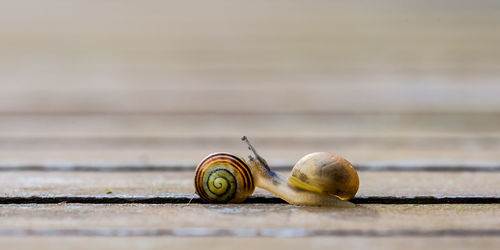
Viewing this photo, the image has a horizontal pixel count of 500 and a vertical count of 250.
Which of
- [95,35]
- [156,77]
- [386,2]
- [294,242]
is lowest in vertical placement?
[294,242]

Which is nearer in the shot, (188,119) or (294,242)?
(294,242)

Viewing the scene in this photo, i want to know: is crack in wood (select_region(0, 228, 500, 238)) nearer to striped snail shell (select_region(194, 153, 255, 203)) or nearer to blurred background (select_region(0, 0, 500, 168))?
striped snail shell (select_region(194, 153, 255, 203))

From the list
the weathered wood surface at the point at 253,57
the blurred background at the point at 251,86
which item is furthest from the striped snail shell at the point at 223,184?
the weathered wood surface at the point at 253,57

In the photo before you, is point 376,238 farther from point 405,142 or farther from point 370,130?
point 370,130

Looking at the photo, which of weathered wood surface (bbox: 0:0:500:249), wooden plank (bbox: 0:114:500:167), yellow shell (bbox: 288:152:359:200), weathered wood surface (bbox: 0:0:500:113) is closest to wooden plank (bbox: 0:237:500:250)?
weathered wood surface (bbox: 0:0:500:249)

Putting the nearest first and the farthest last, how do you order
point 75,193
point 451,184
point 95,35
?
point 75,193, point 451,184, point 95,35

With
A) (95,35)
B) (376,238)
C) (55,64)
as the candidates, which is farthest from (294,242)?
(95,35)
